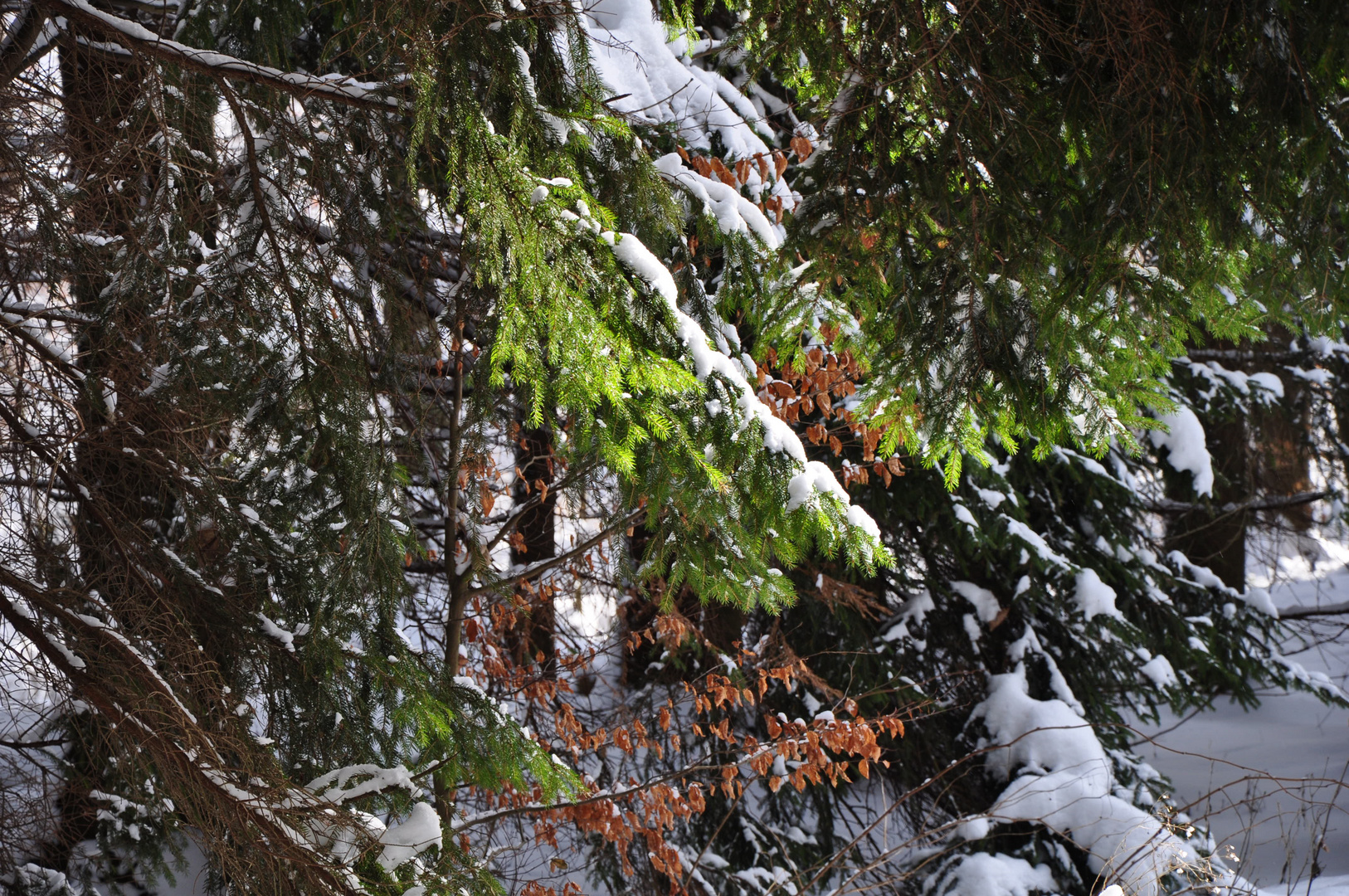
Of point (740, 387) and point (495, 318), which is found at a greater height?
point (495, 318)

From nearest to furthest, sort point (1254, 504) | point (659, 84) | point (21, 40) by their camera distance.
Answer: point (21, 40) → point (659, 84) → point (1254, 504)

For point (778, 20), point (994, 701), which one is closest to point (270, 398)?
point (778, 20)

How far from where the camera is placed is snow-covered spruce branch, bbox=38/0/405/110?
3061 millimetres

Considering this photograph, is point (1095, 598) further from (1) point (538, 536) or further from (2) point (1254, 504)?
(1) point (538, 536)

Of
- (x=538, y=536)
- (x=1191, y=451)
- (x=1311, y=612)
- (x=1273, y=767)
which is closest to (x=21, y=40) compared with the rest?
(x=538, y=536)

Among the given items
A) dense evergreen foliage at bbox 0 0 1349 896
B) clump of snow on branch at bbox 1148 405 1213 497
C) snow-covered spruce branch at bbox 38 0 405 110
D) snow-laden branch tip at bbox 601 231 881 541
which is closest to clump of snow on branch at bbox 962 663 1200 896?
dense evergreen foliage at bbox 0 0 1349 896

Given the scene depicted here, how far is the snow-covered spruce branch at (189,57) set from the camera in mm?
3061

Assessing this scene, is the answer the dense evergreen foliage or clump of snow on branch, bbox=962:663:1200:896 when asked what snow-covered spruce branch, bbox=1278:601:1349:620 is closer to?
clump of snow on branch, bbox=962:663:1200:896

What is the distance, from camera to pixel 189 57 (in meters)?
3.10

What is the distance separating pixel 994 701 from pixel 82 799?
17.9 ft

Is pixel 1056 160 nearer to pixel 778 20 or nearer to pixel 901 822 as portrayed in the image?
pixel 778 20

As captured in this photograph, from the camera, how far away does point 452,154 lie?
2648 millimetres

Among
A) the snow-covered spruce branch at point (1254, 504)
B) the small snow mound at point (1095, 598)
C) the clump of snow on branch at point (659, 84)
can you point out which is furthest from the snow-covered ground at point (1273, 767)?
the clump of snow on branch at point (659, 84)

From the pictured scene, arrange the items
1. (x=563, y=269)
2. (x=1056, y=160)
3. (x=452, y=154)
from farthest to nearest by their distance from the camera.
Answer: (x=1056, y=160), (x=452, y=154), (x=563, y=269)
